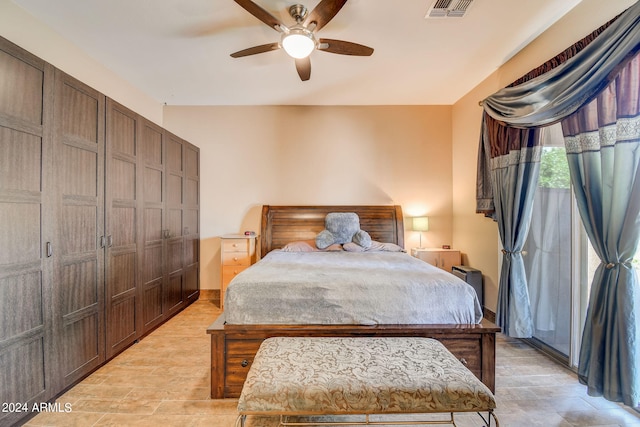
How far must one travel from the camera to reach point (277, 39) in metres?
2.57

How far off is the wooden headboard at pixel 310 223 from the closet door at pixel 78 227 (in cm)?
199

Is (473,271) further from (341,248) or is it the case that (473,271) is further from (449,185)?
(341,248)

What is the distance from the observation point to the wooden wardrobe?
164cm

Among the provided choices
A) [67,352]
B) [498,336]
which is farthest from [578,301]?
[67,352]

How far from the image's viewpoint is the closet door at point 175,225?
3.34 m

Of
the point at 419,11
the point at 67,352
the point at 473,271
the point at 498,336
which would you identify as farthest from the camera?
the point at 473,271

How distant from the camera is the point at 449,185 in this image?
4148mm

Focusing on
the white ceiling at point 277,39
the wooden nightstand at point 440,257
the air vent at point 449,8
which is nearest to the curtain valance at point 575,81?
the white ceiling at point 277,39

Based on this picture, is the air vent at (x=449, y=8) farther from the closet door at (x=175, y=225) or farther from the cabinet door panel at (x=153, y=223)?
the closet door at (x=175, y=225)

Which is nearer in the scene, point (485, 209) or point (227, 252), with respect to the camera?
point (485, 209)

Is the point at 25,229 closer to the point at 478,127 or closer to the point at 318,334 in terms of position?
the point at 318,334

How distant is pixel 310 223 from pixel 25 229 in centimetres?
283

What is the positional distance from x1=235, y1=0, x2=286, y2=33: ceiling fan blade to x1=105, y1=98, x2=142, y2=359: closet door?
157cm

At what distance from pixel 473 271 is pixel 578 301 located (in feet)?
3.77
